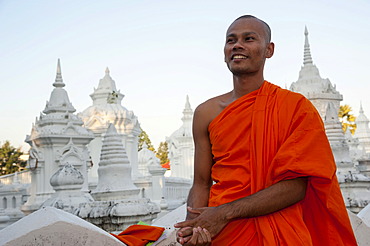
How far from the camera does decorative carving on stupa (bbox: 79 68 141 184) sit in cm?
1778

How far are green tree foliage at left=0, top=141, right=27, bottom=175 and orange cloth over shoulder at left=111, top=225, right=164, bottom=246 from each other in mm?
32021

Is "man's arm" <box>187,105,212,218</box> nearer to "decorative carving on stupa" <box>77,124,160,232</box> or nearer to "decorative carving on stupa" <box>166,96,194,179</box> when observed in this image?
"decorative carving on stupa" <box>77,124,160,232</box>

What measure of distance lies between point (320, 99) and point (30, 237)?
46.9ft

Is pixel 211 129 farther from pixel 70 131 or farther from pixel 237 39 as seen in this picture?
pixel 70 131

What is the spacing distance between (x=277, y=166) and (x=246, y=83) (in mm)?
457

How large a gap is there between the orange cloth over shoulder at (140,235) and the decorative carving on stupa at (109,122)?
572 inches

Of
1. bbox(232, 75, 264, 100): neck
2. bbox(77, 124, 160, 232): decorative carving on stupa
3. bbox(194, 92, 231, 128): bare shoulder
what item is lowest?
bbox(77, 124, 160, 232): decorative carving on stupa

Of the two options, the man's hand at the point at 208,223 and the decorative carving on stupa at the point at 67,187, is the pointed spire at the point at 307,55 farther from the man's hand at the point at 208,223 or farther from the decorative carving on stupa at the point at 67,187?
the man's hand at the point at 208,223

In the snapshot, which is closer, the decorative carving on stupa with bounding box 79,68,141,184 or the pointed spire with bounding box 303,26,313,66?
the pointed spire with bounding box 303,26,313,66

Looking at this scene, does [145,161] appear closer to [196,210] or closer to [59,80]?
[59,80]

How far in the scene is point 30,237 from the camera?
250 centimetres

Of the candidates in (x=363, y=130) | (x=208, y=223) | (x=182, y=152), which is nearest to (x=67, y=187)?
(x=208, y=223)

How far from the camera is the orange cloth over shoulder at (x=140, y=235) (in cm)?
280

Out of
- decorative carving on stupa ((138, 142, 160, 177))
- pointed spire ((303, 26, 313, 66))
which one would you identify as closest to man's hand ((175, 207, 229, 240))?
pointed spire ((303, 26, 313, 66))
